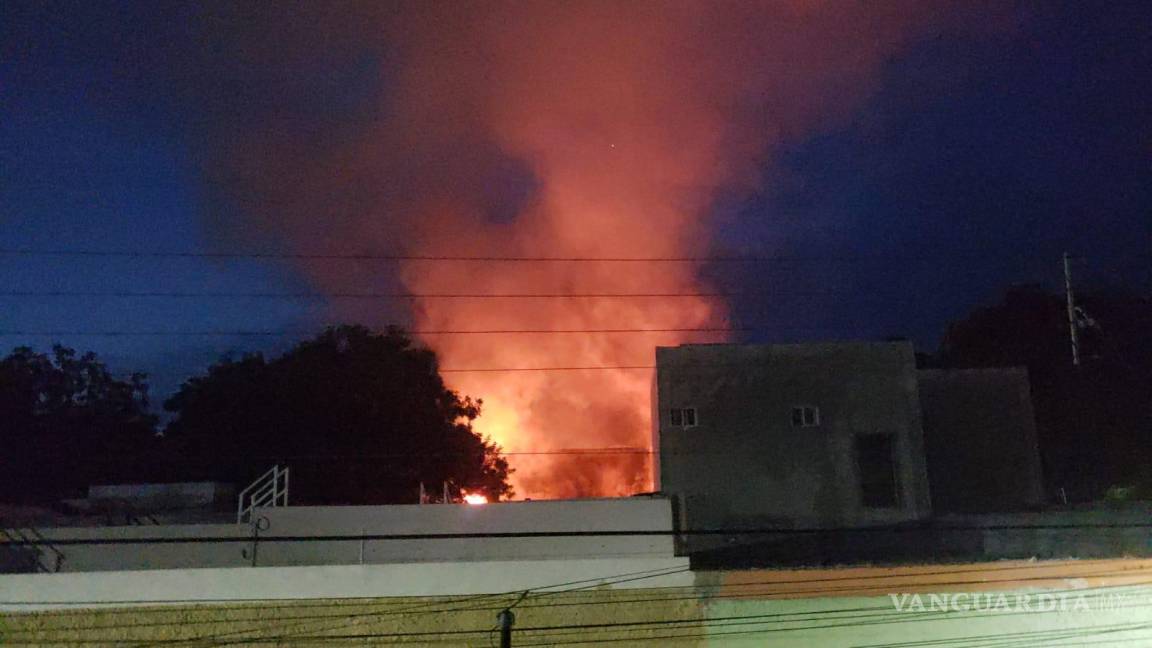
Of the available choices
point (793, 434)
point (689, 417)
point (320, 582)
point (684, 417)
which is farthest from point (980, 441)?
point (320, 582)

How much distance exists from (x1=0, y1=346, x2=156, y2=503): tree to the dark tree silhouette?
32.9 meters

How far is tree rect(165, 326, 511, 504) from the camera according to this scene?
95.0 feet

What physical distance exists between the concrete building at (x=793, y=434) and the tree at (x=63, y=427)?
1962 centimetres

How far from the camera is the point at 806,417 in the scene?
2438 centimetres

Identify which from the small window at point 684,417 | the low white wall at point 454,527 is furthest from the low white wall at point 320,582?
the small window at point 684,417

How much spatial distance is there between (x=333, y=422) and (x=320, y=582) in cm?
1456

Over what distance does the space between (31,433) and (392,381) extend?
12721mm

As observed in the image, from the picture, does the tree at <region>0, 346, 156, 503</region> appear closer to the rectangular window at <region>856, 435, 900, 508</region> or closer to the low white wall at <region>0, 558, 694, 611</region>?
the low white wall at <region>0, 558, 694, 611</region>

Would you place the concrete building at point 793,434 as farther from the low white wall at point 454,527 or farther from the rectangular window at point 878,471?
the low white wall at point 454,527

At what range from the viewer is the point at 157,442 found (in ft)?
104

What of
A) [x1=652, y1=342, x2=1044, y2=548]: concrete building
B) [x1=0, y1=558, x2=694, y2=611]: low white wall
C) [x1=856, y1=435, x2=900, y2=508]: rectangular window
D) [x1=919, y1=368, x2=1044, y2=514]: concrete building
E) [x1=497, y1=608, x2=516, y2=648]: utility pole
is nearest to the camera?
[x1=497, y1=608, x2=516, y2=648]: utility pole

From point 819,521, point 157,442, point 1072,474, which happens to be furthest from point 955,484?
point 157,442

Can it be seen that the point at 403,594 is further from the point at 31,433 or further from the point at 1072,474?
the point at 1072,474

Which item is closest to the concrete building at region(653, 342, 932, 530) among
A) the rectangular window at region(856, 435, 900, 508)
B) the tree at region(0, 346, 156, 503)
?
the rectangular window at region(856, 435, 900, 508)
